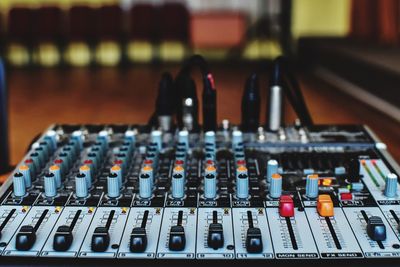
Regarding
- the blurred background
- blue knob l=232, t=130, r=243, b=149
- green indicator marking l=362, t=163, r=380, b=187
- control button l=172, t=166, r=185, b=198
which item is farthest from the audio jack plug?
the blurred background

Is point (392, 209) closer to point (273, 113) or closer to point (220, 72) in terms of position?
point (273, 113)

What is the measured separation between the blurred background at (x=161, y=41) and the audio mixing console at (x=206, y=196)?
397 cm

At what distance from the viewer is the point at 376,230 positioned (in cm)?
94

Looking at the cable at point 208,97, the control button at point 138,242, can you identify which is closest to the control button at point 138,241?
the control button at point 138,242

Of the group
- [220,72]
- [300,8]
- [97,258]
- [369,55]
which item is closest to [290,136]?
[97,258]

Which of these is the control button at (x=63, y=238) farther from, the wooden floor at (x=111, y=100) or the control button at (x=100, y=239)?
the wooden floor at (x=111, y=100)

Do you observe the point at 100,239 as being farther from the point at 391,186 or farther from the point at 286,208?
the point at 391,186

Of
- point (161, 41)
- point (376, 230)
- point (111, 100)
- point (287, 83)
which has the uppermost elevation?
point (287, 83)

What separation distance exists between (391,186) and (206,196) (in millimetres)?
360

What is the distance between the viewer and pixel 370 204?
1.09m

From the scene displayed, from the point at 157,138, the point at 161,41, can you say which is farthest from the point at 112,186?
the point at 161,41

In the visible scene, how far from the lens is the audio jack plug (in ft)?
5.05

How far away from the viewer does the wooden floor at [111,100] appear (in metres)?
3.83

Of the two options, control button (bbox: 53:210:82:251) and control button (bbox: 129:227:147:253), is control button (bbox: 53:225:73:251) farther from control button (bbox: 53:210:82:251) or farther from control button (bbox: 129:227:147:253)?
control button (bbox: 129:227:147:253)
